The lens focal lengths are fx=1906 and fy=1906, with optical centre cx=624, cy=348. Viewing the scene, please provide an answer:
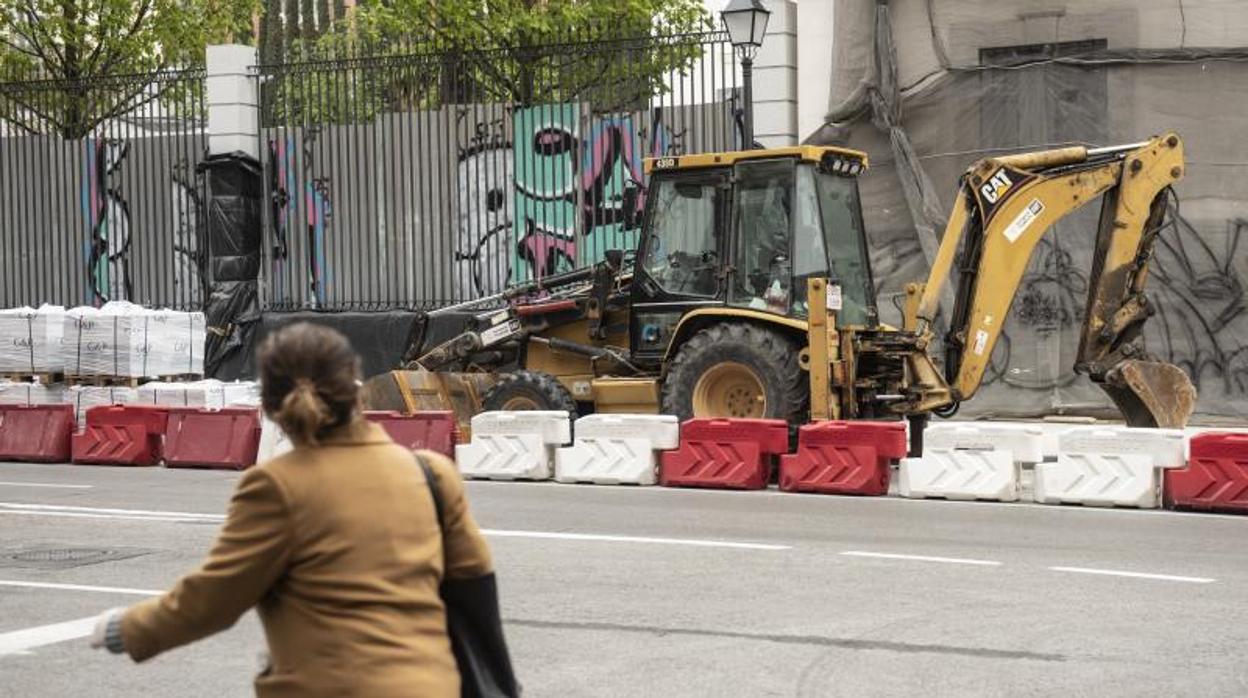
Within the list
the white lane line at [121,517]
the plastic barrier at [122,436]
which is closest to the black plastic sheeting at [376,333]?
the plastic barrier at [122,436]

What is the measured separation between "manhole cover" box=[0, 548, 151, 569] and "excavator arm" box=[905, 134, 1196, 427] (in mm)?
7473

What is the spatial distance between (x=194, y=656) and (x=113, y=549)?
12.6 feet

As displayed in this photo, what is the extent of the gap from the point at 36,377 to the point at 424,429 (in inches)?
249

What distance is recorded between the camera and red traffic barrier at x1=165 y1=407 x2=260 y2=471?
18625 millimetres

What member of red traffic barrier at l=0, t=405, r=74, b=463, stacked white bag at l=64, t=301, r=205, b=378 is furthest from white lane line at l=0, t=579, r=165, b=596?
stacked white bag at l=64, t=301, r=205, b=378

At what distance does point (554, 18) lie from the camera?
36.2m

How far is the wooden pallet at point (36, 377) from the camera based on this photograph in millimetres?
21531

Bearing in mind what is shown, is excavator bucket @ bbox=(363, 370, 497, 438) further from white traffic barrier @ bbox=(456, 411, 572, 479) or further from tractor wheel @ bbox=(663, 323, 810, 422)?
tractor wheel @ bbox=(663, 323, 810, 422)

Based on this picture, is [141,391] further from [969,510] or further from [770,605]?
[770,605]

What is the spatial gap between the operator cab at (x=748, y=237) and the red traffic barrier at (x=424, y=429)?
6.36ft

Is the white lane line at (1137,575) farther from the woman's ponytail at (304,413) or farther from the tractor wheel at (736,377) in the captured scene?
the woman's ponytail at (304,413)

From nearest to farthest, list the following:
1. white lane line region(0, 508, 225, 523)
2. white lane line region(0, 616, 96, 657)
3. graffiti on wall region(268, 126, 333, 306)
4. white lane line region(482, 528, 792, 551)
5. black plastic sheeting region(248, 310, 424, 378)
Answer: white lane line region(0, 616, 96, 657) < white lane line region(482, 528, 792, 551) < white lane line region(0, 508, 225, 523) < black plastic sheeting region(248, 310, 424, 378) < graffiti on wall region(268, 126, 333, 306)

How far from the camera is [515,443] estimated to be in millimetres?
17094

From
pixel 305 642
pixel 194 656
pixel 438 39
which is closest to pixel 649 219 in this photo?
pixel 194 656
